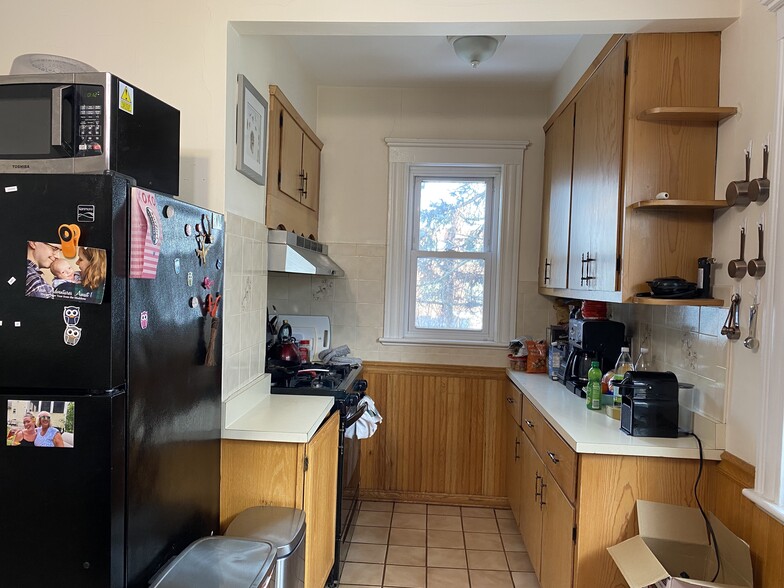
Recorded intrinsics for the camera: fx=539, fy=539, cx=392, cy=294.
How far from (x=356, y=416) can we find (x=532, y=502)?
971mm

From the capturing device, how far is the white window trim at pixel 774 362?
5.03ft

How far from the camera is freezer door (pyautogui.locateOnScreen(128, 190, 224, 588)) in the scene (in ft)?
4.66

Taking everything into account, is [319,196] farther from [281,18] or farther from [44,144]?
[44,144]

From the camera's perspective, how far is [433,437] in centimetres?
363

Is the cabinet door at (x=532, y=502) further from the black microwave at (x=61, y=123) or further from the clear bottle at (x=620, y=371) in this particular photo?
the black microwave at (x=61, y=123)

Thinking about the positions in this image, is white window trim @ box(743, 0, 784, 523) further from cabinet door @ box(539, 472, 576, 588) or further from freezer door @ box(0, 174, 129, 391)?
freezer door @ box(0, 174, 129, 391)

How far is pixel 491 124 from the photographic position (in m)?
3.61

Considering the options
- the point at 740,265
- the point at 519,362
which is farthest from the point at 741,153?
the point at 519,362

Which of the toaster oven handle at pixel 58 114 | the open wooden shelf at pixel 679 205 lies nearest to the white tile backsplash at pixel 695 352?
the open wooden shelf at pixel 679 205

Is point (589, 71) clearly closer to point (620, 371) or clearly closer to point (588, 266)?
point (588, 266)

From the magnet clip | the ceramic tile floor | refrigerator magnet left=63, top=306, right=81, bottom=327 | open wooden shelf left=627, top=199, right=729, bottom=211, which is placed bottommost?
the ceramic tile floor

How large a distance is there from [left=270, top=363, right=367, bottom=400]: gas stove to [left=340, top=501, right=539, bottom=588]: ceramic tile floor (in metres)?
0.88

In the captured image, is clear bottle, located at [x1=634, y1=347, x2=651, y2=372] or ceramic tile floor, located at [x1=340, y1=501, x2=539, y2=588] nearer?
clear bottle, located at [x1=634, y1=347, x2=651, y2=372]

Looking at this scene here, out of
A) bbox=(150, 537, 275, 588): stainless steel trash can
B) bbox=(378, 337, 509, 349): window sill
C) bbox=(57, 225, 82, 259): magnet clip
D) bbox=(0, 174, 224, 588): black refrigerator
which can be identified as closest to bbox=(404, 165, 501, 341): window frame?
bbox=(378, 337, 509, 349): window sill
